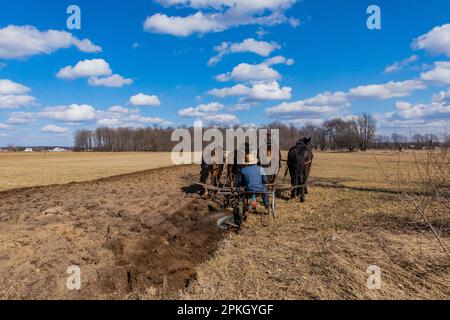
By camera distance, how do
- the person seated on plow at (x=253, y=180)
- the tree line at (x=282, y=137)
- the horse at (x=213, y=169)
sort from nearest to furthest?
the person seated on plow at (x=253, y=180), the horse at (x=213, y=169), the tree line at (x=282, y=137)

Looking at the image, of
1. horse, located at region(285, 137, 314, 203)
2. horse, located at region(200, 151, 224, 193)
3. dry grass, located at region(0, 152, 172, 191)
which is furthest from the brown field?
dry grass, located at region(0, 152, 172, 191)

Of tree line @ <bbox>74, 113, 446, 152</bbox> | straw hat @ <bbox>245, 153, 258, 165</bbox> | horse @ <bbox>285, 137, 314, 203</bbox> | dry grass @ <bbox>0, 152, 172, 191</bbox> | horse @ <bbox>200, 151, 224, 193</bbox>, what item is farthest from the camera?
tree line @ <bbox>74, 113, 446, 152</bbox>

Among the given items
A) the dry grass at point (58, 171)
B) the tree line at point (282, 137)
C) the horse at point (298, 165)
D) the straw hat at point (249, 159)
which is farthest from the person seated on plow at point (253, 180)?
the tree line at point (282, 137)

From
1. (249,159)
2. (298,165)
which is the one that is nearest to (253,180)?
(249,159)

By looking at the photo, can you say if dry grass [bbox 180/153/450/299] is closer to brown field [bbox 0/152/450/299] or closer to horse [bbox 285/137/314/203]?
brown field [bbox 0/152/450/299]

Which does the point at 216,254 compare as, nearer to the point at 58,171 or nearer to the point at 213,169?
the point at 213,169

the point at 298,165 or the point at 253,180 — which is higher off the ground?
the point at 298,165

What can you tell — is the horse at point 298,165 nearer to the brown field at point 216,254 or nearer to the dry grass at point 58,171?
the brown field at point 216,254

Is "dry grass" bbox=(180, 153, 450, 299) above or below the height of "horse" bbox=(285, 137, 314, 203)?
below

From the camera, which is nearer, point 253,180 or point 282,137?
point 253,180

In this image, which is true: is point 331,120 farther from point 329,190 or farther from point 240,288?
point 240,288

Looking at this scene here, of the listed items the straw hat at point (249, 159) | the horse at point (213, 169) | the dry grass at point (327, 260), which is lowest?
the dry grass at point (327, 260)

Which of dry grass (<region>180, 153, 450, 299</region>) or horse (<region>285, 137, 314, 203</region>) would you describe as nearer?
dry grass (<region>180, 153, 450, 299</region>)

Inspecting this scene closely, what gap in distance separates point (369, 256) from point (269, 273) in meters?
1.95
